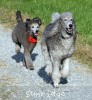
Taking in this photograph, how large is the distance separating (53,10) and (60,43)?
7220 mm

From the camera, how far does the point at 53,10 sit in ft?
54.1

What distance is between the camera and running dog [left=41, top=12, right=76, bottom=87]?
9.19 meters

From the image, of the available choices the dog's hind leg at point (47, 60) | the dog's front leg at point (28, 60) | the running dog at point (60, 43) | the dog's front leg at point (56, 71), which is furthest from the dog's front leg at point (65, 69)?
the dog's front leg at point (28, 60)

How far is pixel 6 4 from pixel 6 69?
6.89 metres

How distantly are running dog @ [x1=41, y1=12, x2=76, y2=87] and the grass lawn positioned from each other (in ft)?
10.2

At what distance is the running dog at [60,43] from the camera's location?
30.1 feet

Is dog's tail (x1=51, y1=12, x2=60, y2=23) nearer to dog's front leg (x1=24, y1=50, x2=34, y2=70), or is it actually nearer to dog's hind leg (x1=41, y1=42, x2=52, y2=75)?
dog's hind leg (x1=41, y1=42, x2=52, y2=75)

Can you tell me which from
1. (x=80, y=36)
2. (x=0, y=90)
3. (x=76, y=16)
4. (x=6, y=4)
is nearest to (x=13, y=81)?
(x=0, y=90)

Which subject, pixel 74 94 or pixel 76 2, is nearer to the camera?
pixel 74 94

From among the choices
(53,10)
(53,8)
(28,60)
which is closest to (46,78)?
(28,60)

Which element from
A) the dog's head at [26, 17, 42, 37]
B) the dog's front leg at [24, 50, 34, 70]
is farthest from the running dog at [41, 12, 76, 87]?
the dog's front leg at [24, 50, 34, 70]

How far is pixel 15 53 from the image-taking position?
12.4 metres

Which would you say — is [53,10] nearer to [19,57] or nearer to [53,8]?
[53,8]

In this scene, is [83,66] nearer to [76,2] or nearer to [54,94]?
[54,94]
